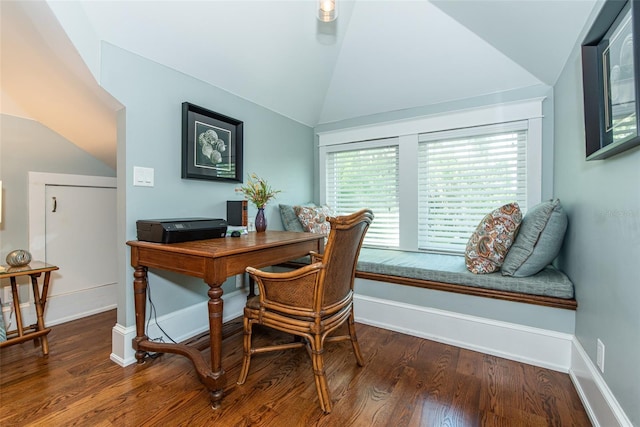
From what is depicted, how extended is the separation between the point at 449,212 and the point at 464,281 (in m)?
0.90

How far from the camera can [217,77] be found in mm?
2273

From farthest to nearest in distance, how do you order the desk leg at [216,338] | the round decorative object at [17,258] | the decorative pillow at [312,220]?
the decorative pillow at [312,220], the round decorative object at [17,258], the desk leg at [216,338]

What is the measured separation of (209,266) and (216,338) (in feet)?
1.24

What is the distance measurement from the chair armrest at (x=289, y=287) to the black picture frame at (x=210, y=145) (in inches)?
42.8

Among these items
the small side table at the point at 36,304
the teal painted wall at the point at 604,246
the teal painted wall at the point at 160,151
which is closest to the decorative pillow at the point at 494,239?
the teal painted wall at the point at 604,246

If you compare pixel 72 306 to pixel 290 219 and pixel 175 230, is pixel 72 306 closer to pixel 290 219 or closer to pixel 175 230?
pixel 175 230

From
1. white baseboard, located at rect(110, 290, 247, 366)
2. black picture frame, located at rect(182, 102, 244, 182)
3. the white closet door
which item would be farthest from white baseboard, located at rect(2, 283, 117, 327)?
black picture frame, located at rect(182, 102, 244, 182)

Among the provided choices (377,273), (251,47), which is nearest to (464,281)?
(377,273)

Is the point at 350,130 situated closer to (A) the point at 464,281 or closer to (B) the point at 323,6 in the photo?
(B) the point at 323,6

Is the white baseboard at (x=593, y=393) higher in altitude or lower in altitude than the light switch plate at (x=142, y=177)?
lower

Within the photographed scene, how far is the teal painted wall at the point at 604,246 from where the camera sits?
1086 mm

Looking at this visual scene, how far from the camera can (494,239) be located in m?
1.96

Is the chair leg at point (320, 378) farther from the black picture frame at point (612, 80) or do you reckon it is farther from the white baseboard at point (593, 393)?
the black picture frame at point (612, 80)

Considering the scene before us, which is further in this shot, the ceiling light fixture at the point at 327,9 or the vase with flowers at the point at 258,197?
the vase with flowers at the point at 258,197
